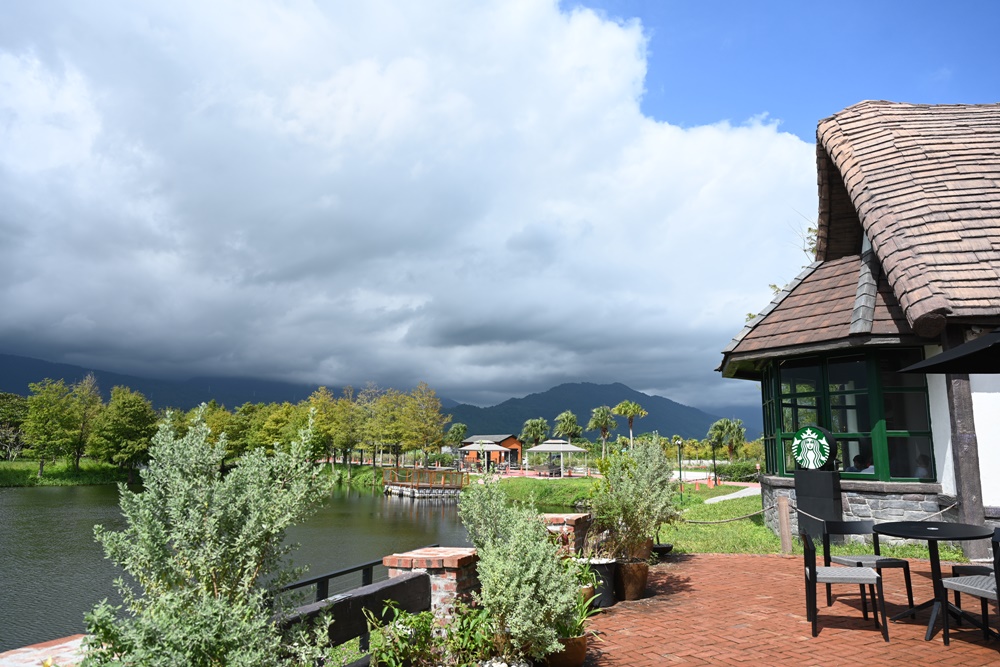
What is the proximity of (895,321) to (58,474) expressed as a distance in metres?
56.0

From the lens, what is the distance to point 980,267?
938 centimetres

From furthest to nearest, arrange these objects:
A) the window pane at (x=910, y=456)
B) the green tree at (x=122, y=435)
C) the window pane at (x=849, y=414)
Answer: the green tree at (x=122, y=435), the window pane at (x=849, y=414), the window pane at (x=910, y=456)

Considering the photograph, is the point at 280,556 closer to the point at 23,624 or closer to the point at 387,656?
the point at 387,656

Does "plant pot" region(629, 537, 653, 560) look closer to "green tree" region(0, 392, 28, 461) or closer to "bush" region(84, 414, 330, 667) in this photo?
"bush" region(84, 414, 330, 667)

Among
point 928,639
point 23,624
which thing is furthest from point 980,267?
point 23,624

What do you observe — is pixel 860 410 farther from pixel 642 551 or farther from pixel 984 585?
pixel 984 585

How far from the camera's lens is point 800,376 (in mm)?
11781

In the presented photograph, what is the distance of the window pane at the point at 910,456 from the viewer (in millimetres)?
10312

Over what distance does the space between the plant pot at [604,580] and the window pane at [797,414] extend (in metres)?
6.51

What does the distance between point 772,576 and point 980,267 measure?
5470 mm

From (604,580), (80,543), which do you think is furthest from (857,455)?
(80,543)

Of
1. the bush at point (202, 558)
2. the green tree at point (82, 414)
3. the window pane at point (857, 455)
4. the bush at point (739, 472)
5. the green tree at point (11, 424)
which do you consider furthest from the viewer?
the green tree at point (11, 424)

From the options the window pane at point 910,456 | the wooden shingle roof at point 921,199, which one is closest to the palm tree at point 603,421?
the wooden shingle roof at point 921,199

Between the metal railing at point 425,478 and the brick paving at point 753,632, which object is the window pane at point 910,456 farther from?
the metal railing at point 425,478
